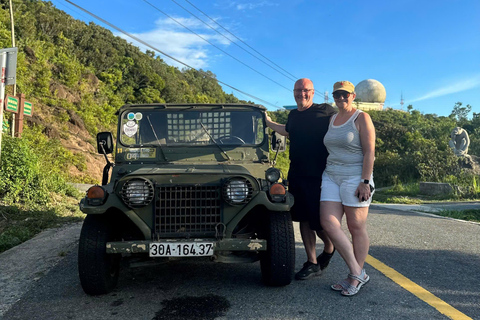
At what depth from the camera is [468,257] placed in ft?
16.0

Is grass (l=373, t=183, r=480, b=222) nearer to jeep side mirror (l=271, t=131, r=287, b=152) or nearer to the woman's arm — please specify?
jeep side mirror (l=271, t=131, r=287, b=152)

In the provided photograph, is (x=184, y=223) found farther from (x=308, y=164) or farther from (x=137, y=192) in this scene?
(x=308, y=164)

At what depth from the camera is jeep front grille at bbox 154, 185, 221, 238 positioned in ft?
10.6

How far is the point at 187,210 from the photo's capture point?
3273 millimetres

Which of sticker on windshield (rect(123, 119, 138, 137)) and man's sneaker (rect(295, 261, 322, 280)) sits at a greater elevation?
sticker on windshield (rect(123, 119, 138, 137))

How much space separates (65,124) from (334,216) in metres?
18.5

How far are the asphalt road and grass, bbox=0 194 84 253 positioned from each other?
3.29ft

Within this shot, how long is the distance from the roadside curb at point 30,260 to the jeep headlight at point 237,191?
2.08 meters

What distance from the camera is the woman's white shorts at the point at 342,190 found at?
3.37 metres

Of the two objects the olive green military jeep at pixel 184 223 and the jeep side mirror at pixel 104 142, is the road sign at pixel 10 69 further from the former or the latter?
the olive green military jeep at pixel 184 223

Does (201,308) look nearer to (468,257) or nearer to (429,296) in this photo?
(429,296)

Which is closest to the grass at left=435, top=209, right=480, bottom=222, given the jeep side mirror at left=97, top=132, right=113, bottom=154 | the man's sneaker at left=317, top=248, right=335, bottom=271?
the man's sneaker at left=317, top=248, right=335, bottom=271

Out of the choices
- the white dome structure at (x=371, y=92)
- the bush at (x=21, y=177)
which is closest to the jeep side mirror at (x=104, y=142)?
the bush at (x=21, y=177)

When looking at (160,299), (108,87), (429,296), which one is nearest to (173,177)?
(160,299)
